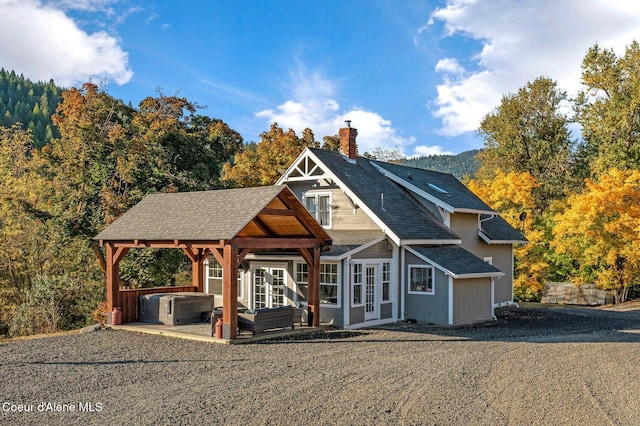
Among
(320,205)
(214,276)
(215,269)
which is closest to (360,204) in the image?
(320,205)

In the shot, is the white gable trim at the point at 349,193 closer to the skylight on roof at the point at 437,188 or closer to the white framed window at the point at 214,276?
the white framed window at the point at 214,276

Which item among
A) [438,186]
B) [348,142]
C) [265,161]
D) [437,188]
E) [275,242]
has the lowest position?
[275,242]

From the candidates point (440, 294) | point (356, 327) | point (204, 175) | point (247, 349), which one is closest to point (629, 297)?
point (440, 294)

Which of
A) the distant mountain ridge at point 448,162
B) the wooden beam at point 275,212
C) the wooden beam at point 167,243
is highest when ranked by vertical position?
the distant mountain ridge at point 448,162

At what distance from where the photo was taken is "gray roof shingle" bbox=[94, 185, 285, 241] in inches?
634

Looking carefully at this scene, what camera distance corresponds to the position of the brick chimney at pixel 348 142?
25.0 m

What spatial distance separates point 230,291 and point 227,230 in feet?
5.13

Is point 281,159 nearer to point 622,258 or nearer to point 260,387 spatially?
point 622,258

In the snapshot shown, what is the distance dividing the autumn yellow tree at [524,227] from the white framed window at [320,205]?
1668 cm

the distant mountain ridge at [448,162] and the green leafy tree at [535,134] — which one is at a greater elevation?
the distant mountain ridge at [448,162]

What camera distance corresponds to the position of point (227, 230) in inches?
617

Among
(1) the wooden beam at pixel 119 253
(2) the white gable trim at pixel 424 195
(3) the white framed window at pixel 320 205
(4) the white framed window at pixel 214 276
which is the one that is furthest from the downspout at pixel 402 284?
(1) the wooden beam at pixel 119 253

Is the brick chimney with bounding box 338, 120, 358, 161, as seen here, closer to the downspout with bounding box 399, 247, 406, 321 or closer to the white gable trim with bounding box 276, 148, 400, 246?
the white gable trim with bounding box 276, 148, 400, 246

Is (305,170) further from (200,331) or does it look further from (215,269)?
(200,331)
